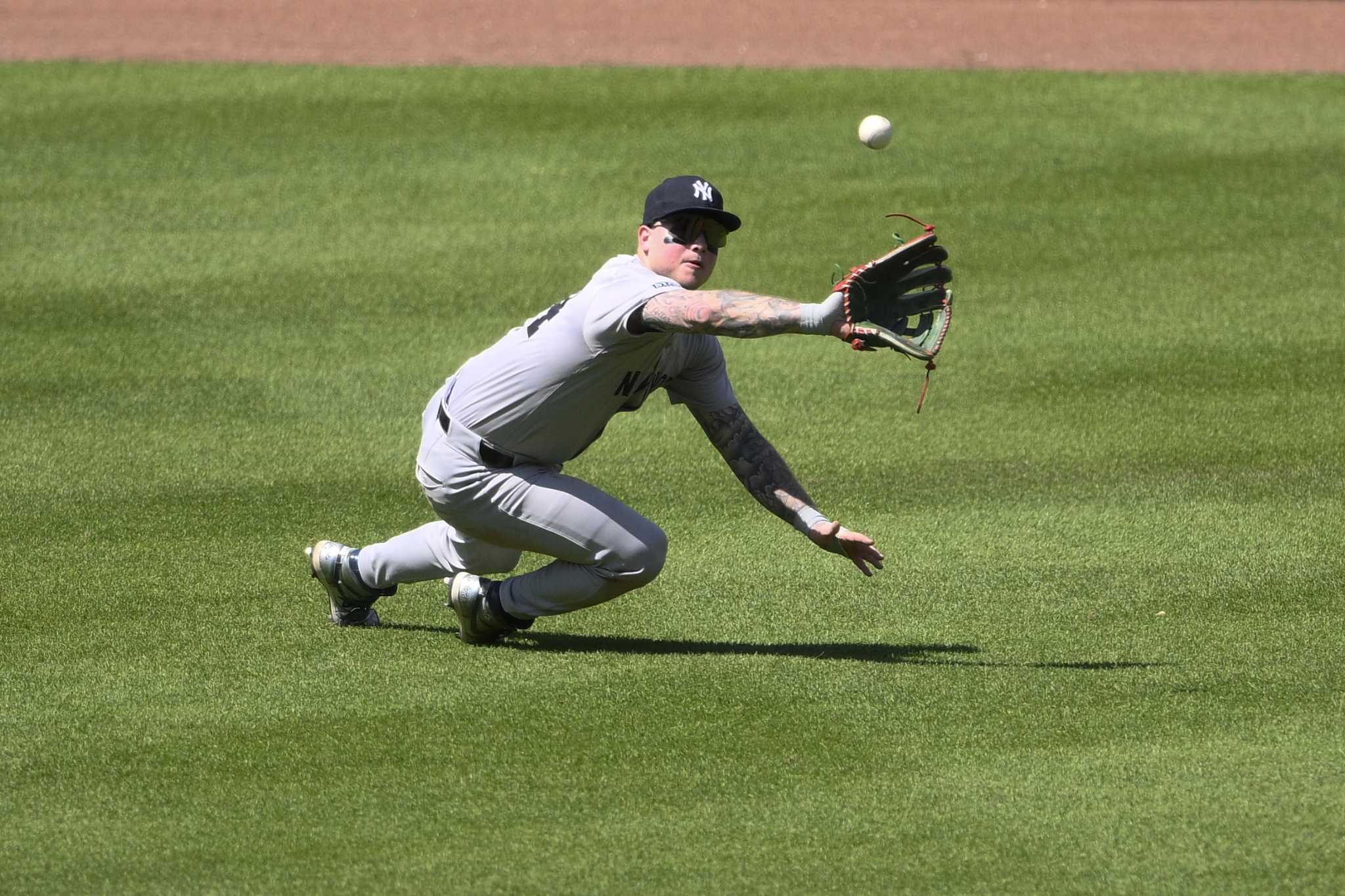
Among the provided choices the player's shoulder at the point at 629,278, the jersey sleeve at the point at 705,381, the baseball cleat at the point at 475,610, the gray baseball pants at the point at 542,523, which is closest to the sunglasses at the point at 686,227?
the player's shoulder at the point at 629,278

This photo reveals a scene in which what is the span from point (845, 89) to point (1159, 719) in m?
9.87

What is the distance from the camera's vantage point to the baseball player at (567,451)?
5.25 m

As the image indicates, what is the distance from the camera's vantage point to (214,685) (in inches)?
206

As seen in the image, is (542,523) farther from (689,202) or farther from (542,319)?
(689,202)

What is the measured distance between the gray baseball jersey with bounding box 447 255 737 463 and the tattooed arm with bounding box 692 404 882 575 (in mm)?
85

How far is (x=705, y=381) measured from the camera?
18.5 ft

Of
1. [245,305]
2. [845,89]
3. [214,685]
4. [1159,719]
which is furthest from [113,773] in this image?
[845,89]

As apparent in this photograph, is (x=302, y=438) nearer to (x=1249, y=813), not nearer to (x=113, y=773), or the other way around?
(x=113, y=773)

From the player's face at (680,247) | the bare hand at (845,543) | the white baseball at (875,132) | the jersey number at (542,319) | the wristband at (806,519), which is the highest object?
the white baseball at (875,132)

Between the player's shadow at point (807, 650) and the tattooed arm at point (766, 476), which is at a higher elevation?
the tattooed arm at point (766, 476)

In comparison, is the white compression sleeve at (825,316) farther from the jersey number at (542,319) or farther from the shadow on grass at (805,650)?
the shadow on grass at (805,650)

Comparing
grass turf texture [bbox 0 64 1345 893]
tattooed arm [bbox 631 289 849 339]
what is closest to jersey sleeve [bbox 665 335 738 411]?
tattooed arm [bbox 631 289 849 339]

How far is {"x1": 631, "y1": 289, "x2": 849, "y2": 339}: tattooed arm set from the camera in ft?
15.2

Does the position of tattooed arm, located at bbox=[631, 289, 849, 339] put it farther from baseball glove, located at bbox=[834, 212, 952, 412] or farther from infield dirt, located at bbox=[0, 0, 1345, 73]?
infield dirt, located at bbox=[0, 0, 1345, 73]
